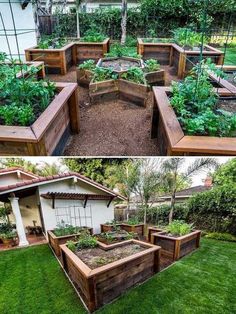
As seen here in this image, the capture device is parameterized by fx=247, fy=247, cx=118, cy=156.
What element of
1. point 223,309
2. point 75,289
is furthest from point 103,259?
point 223,309

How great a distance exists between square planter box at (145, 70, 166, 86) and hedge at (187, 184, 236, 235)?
2900mm

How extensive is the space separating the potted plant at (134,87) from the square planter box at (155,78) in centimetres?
37

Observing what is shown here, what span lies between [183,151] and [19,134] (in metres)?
1.36

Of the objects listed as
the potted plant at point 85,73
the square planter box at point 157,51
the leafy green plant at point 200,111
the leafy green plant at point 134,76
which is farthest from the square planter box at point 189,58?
the leafy green plant at point 200,111

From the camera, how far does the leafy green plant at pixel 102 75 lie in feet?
14.1

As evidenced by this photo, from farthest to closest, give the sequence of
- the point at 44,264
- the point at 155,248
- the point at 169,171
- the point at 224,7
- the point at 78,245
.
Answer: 1. the point at 224,7
2. the point at 169,171
3. the point at 44,264
4. the point at 78,245
5. the point at 155,248

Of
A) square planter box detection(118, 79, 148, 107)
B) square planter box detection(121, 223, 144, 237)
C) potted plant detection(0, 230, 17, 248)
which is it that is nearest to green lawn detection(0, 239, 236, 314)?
potted plant detection(0, 230, 17, 248)

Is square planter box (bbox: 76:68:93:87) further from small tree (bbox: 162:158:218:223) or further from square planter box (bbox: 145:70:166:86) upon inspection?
small tree (bbox: 162:158:218:223)

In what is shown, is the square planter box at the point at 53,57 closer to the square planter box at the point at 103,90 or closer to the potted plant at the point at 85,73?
the potted plant at the point at 85,73

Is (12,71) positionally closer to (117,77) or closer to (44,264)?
(117,77)

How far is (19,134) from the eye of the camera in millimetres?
2084

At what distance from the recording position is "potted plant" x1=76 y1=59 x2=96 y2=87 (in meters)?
4.64

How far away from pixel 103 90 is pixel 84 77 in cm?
81

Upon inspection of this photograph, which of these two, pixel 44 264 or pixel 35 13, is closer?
pixel 44 264
